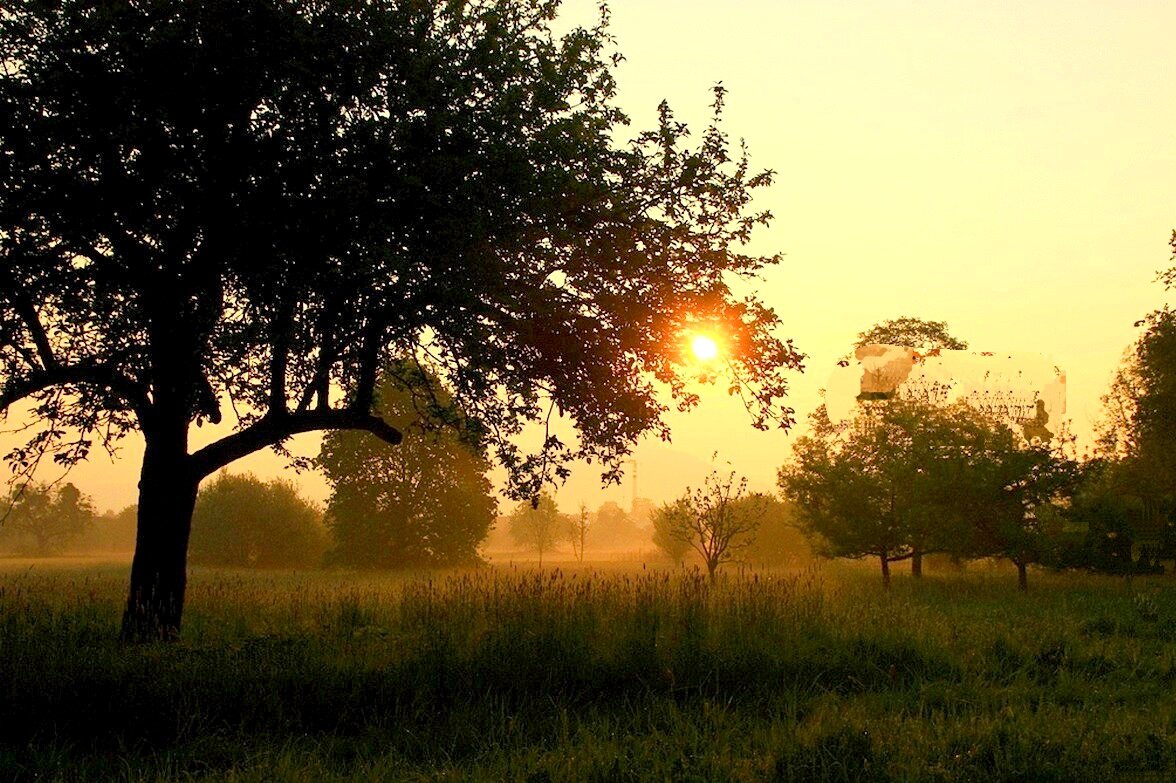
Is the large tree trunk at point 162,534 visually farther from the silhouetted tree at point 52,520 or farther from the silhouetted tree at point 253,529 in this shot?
the silhouetted tree at point 52,520

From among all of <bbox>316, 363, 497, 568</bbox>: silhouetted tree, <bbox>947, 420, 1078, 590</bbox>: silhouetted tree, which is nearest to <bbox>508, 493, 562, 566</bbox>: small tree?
<bbox>316, 363, 497, 568</bbox>: silhouetted tree

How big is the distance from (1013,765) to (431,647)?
6465 millimetres

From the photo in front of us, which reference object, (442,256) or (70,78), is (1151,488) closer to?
(442,256)

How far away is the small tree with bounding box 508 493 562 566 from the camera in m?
83.9

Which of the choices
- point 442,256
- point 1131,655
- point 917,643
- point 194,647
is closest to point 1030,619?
point 1131,655

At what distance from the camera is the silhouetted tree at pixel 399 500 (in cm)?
4353

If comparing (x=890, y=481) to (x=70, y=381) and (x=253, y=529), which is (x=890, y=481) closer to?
(x=70, y=381)

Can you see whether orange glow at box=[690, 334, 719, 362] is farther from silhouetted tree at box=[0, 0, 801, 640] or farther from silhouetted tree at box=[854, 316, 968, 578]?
silhouetted tree at box=[854, 316, 968, 578]

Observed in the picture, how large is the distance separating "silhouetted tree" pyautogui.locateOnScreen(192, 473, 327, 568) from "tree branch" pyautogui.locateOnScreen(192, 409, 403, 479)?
1667 inches

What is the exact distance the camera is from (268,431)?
44.8 ft

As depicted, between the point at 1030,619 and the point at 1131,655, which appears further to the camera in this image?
the point at 1030,619

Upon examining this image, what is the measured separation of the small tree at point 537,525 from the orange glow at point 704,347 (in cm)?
6370

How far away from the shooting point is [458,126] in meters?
11.4

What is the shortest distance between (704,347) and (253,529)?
4731 cm
